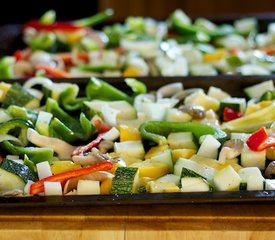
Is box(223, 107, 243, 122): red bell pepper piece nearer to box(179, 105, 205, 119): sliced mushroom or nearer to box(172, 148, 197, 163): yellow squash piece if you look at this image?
box(179, 105, 205, 119): sliced mushroom

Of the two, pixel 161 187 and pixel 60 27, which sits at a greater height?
pixel 60 27

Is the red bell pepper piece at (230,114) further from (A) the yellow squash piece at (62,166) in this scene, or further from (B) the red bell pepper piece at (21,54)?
(B) the red bell pepper piece at (21,54)

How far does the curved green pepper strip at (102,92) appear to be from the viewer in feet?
8.74

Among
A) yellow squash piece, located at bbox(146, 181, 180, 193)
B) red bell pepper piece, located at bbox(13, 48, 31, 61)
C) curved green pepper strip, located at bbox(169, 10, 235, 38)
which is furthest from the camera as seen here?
curved green pepper strip, located at bbox(169, 10, 235, 38)

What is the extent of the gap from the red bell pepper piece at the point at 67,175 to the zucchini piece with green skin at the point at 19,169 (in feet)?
0.25

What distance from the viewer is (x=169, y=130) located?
2328 millimetres

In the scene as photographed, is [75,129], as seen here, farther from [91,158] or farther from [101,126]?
[91,158]

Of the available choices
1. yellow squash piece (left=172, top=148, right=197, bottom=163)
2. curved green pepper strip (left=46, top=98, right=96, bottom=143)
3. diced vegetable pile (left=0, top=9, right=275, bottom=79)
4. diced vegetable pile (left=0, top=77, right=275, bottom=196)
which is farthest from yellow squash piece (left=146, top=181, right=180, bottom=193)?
diced vegetable pile (left=0, top=9, right=275, bottom=79)

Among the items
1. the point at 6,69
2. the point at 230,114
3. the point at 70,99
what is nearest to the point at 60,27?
the point at 6,69

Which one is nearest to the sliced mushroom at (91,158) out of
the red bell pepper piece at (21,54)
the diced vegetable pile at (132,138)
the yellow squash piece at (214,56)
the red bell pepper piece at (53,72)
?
the diced vegetable pile at (132,138)

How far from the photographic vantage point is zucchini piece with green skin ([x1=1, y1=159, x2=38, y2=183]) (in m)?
2.04

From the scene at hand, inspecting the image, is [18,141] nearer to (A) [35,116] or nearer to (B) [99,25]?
(A) [35,116]

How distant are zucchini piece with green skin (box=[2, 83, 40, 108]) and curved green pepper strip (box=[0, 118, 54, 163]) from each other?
0.25m

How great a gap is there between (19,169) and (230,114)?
34.0 inches
